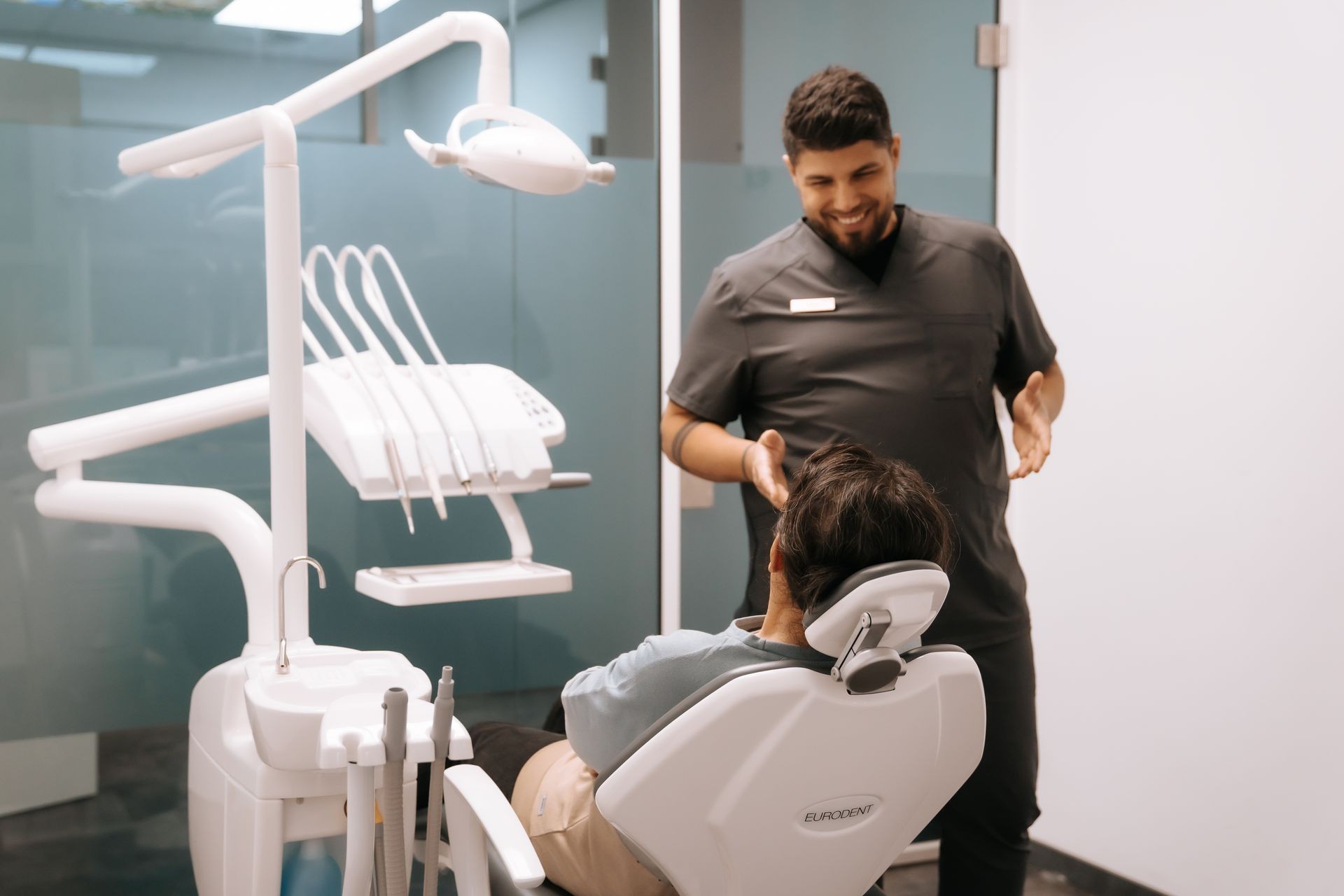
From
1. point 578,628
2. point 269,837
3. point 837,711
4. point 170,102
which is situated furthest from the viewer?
point 578,628

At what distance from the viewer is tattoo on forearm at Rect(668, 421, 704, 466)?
87.5 inches

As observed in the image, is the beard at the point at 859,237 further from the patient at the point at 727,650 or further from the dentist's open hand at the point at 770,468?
the patient at the point at 727,650

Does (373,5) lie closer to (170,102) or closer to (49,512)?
(170,102)

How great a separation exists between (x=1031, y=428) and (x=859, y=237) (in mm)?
431

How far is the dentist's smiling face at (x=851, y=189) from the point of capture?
2.07m

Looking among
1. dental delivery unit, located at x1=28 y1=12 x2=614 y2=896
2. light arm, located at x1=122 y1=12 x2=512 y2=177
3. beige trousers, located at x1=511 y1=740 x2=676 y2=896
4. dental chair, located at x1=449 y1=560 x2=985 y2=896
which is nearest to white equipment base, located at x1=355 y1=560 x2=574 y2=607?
dental delivery unit, located at x1=28 y1=12 x2=614 y2=896

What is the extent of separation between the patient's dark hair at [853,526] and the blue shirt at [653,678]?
3.4 inches

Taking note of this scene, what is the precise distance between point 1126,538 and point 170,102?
2184 millimetres

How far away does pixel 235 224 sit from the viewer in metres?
2.46

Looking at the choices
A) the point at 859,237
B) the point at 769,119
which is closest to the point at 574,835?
the point at 859,237

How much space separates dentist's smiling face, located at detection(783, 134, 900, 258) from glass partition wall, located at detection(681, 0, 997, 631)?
72cm

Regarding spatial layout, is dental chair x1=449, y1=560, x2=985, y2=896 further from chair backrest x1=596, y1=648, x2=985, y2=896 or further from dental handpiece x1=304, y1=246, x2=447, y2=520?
dental handpiece x1=304, y1=246, x2=447, y2=520

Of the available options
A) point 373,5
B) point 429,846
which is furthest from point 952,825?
point 373,5

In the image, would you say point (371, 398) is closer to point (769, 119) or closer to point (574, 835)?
point (574, 835)
